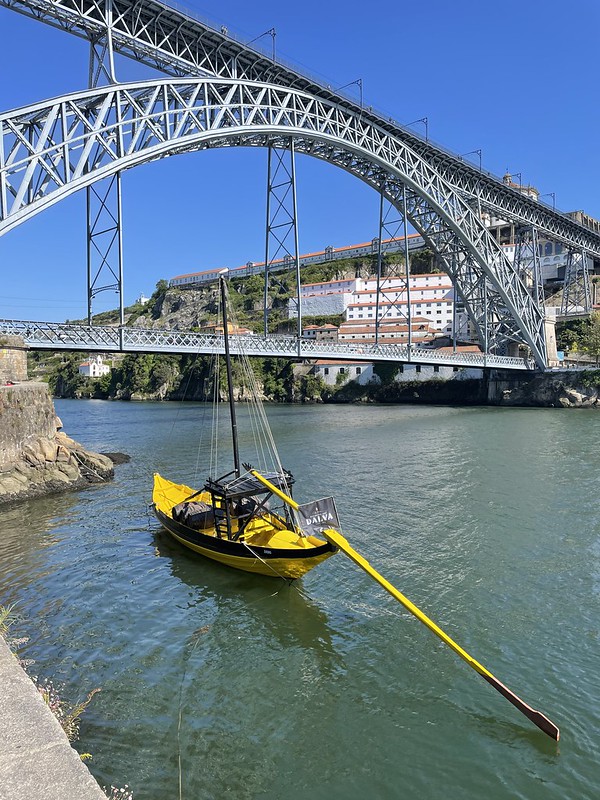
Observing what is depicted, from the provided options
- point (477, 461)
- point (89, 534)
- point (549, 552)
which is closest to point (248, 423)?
point (477, 461)

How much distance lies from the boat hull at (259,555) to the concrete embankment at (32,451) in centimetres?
867

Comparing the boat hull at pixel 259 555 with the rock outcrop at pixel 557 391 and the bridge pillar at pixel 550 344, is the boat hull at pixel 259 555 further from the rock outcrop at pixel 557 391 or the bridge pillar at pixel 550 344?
the bridge pillar at pixel 550 344

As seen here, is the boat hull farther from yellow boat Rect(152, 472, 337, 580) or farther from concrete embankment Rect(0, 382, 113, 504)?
concrete embankment Rect(0, 382, 113, 504)

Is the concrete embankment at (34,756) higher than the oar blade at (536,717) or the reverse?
higher

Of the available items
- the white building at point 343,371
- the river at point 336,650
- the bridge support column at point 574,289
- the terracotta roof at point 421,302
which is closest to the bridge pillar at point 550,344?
the bridge support column at point 574,289

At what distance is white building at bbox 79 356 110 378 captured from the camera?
118m

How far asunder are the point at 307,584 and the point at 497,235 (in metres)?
86.4

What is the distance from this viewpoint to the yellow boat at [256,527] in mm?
9727

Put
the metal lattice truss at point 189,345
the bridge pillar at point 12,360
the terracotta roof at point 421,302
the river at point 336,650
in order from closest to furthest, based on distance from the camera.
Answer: the river at point 336,650, the bridge pillar at point 12,360, the metal lattice truss at point 189,345, the terracotta roof at point 421,302

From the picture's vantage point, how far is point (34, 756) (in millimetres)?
3850

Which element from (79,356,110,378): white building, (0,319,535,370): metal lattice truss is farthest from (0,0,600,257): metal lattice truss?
(79,356,110,378): white building

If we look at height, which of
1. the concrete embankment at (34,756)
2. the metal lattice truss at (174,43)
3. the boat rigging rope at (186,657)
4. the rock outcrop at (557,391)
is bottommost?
the boat rigging rope at (186,657)

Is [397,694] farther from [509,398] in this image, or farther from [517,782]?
[509,398]

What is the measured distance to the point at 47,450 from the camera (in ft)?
65.9
